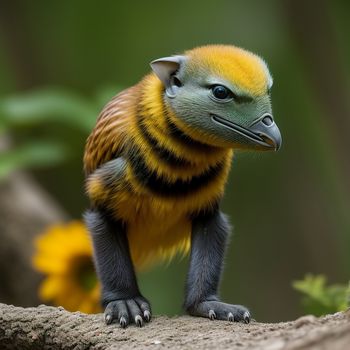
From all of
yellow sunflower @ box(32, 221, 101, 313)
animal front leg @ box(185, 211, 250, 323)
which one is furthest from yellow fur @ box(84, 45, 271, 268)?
yellow sunflower @ box(32, 221, 101, 313)

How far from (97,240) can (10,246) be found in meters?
3.03

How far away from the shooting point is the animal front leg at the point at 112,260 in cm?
540

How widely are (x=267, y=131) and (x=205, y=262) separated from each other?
3.02ft

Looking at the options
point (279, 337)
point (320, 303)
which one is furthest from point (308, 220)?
point (279, 337)

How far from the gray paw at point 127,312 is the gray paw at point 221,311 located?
0.92 feet

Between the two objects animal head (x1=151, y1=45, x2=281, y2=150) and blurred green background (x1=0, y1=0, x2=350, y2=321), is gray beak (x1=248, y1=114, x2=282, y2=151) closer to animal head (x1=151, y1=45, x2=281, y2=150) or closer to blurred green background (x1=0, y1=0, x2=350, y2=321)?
animal head (x1=151, y1=45, x2=281, y2=150)

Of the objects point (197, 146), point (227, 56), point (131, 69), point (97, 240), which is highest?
point (131, 69)

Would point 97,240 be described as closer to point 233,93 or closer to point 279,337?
point 233,93

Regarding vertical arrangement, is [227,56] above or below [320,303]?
above

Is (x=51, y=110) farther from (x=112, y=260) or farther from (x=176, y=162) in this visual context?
(x=176, y=162)

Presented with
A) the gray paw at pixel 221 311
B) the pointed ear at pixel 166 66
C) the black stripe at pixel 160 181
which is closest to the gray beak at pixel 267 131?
the black stripe at pixel 160 181

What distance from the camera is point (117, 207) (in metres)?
5.41

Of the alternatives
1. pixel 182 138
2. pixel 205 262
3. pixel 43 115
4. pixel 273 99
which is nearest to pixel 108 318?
pixel 205 262

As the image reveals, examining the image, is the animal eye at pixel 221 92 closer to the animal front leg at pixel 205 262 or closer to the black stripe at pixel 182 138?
the black stripe at pixel 182 138
